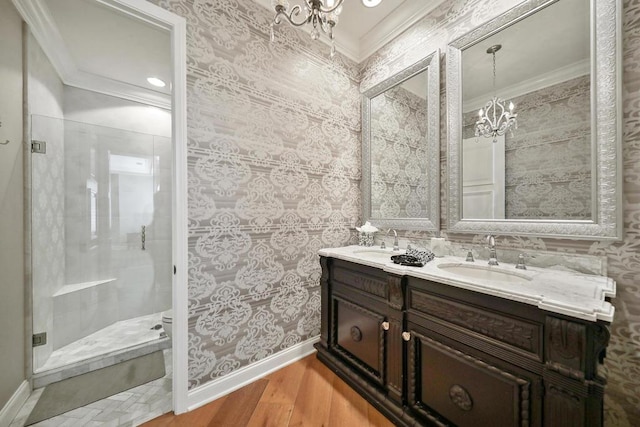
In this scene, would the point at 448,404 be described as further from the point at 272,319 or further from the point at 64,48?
the point at 64,48

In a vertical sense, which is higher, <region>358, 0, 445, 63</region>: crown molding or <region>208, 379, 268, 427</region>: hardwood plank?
<region>358, 0, 445, 63</region>: crown molding

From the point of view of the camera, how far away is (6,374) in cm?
136

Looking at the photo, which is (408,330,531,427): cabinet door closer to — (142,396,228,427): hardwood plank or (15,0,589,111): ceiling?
(142,396,228,427): hardwood plank

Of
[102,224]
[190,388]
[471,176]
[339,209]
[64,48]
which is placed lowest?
[190,388]

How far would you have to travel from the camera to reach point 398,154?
2008mm

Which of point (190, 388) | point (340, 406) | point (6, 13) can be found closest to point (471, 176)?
point (340, 406)

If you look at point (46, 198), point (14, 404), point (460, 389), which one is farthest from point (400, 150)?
point (14, 404)

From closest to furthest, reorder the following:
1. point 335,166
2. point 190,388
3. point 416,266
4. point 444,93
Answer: point 416,266 < point 190,388 < point 444,93 < point 335,166

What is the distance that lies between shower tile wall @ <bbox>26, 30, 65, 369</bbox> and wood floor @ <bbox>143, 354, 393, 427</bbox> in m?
1.40

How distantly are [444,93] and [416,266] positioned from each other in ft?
4.20

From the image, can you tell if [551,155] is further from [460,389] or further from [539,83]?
[460,389]

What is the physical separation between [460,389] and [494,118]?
153 cm

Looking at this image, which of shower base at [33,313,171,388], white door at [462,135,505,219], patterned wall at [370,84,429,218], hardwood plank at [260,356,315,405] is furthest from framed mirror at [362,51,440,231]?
shower base at [33,313,171,388]

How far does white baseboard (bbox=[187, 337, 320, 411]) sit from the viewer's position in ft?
4.77
